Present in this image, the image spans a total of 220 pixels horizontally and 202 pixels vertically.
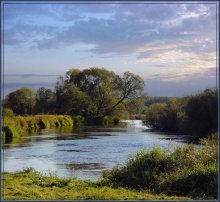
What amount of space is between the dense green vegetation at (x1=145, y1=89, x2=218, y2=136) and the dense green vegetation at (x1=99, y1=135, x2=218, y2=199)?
1527 cm

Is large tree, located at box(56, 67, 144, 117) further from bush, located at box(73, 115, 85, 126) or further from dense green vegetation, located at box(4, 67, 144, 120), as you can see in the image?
bush, located at box(73, 115, 85, 126)

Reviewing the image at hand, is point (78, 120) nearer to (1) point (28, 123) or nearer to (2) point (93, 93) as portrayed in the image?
(1) point (28, 123)

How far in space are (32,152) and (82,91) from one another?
Answer: 5333mm

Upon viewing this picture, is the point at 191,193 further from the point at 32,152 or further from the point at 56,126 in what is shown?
the point at 56,126

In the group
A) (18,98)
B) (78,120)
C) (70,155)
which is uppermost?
(18,98)

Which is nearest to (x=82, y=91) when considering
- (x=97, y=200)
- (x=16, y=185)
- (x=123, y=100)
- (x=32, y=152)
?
(x=123, y=100)

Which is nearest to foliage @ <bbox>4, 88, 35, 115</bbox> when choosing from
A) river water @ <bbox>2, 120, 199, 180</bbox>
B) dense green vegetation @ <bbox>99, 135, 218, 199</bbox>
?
river water @ <bbox>2, 120, 199, 180</bbox>

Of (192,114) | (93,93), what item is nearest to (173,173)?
(93,93)

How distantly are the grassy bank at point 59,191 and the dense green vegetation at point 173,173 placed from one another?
84 cm

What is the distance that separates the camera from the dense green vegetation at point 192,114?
28.6 metres

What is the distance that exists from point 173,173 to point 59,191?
3.22m

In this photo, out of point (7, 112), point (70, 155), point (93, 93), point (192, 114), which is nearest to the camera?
point (7, 112)

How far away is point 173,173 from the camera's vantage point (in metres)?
10.6

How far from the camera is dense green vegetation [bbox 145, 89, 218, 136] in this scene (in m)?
28.6
